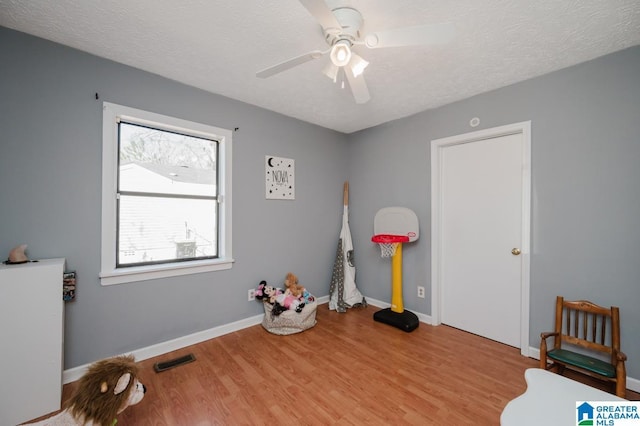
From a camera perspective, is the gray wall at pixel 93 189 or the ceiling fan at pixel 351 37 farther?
the gray wall at pixel 93 189

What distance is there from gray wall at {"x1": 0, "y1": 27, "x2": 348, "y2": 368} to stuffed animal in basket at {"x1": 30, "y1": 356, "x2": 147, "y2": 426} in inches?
34.0

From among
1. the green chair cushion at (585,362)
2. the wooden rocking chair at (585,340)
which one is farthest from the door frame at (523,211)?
the green chair cushion at (585,362)

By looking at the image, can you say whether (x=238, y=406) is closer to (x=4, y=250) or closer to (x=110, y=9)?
(x=4, y=250)

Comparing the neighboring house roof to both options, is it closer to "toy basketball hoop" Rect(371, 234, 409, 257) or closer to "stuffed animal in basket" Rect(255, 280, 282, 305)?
"stuffed animal in basket" Rect(255, 280, 282, 305)

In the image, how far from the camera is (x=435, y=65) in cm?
219

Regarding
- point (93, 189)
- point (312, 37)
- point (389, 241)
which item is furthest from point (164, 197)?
point (389, 241)

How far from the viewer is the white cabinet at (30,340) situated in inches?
62.4

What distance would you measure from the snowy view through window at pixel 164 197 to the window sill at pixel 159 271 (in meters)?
0.13

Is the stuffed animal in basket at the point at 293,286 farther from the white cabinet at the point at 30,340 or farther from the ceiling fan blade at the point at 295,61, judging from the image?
the ceiling fan blade at the point at 295,61

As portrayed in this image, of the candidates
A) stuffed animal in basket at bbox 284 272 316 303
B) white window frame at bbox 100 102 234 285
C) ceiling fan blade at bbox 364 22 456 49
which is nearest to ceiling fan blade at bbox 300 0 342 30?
ceiling fan blade at bbox 364 22 456 49

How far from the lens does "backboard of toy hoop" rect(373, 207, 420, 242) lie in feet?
10.1

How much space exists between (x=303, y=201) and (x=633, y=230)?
3026 millimetres

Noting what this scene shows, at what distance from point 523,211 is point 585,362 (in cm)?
123

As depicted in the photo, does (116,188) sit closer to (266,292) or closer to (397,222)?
(266,292)
